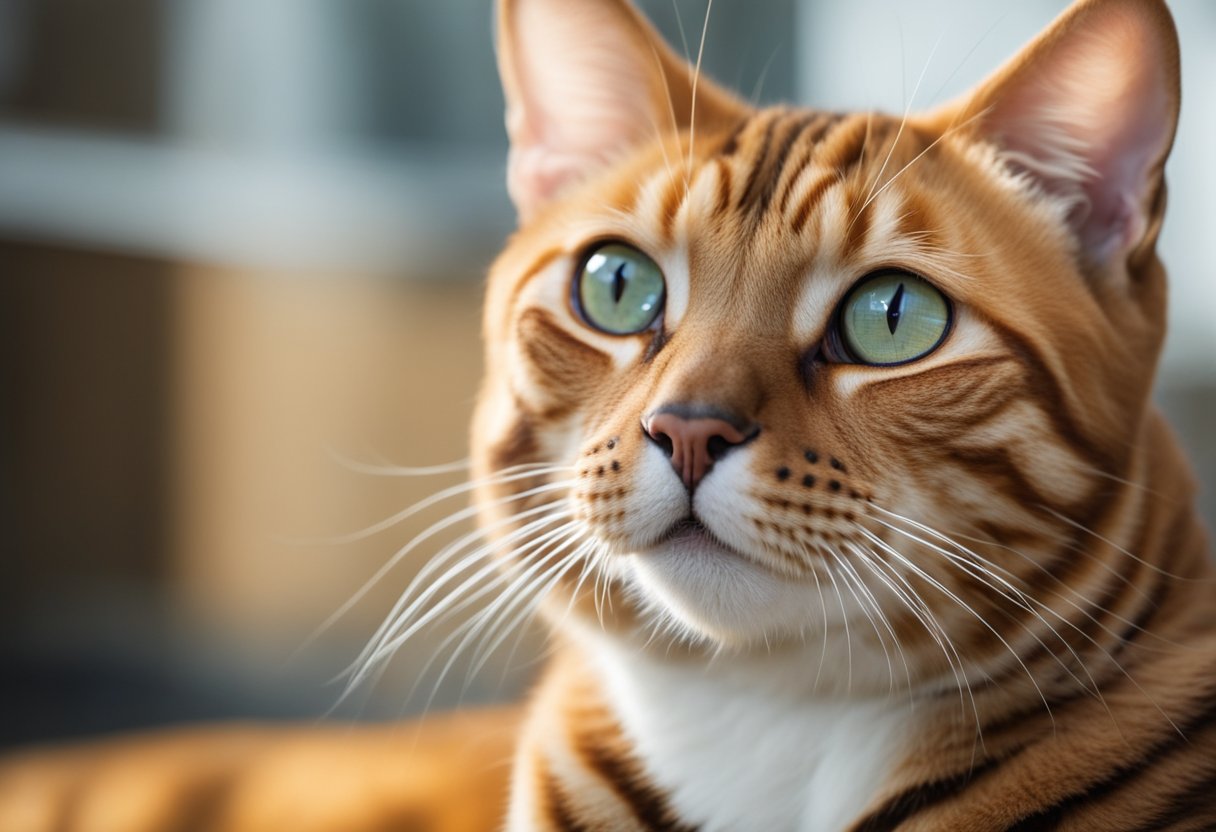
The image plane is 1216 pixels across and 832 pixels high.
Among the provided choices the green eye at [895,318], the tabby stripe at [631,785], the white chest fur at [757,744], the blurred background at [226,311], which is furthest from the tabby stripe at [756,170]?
the blurred background at [226,311]

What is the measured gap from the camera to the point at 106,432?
2.36 m

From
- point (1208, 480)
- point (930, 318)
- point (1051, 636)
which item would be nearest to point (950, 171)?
point (930, 318)

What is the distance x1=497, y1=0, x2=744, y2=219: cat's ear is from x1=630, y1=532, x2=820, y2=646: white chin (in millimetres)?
374

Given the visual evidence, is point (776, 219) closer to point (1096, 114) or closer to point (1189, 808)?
point (1096, 114)

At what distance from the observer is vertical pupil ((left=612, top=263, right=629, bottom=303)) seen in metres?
0.88

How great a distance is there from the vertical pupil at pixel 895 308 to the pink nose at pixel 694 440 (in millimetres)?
146

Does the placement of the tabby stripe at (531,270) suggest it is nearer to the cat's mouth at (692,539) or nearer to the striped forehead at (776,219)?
the striped forehead at (776,219)

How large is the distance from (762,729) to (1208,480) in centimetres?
78

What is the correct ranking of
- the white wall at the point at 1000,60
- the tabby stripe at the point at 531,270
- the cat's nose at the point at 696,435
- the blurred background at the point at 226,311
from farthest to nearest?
1. the blurred background at the point at 226,311
2. the white wall at the point at 1000,60
3. the tabby stripe at the point at 531,270
4. the cat's nose at the point at 696,435

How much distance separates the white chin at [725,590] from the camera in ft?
2.44

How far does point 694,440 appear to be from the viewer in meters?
0.72

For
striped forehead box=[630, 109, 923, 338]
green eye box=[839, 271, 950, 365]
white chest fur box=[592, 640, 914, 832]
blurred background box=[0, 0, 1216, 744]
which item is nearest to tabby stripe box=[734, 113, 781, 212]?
striped forehead box=[630, 109, 923, 338]

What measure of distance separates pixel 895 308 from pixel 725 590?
22 cm

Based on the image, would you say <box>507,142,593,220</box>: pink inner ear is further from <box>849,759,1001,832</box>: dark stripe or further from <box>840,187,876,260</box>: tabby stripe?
<box>849,759,1001,832</box>: dark stripe
